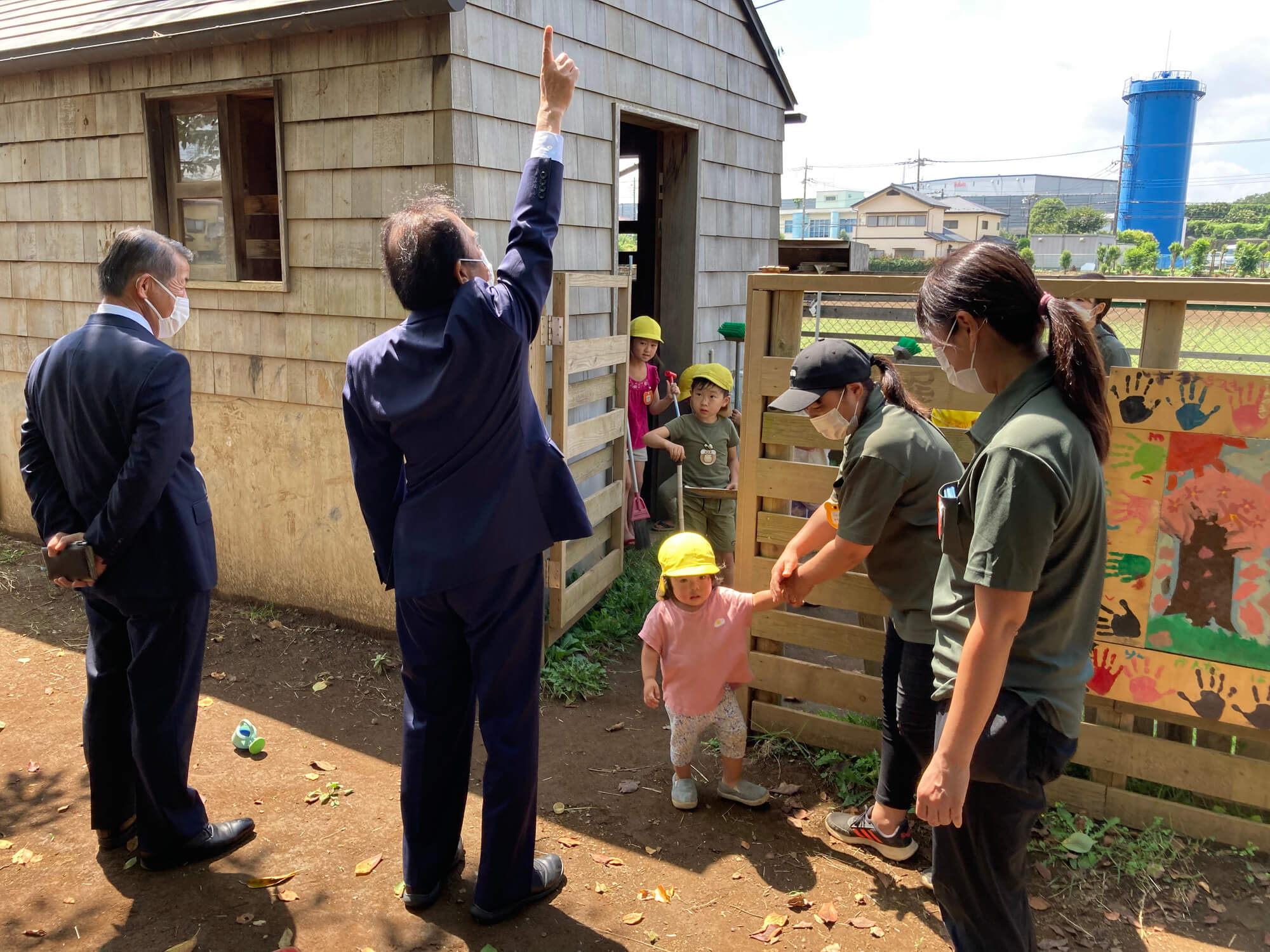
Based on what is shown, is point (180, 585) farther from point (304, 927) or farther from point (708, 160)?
point (708, 160)

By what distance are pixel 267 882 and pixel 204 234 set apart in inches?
180

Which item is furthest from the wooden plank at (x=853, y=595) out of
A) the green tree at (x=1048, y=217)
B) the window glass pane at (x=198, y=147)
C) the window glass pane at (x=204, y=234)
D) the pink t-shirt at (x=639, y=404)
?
the green tree at (x=1048, y=217)

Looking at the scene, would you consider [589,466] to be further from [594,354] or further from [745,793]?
[745,793]

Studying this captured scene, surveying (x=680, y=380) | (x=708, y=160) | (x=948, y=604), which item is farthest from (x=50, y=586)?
(x=948, y=604)

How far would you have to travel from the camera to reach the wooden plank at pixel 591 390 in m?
5.66

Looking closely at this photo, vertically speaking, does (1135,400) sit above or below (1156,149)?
below

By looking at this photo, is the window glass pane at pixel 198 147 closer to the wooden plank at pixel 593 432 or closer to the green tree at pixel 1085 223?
the wooden plank at pixel 593 432

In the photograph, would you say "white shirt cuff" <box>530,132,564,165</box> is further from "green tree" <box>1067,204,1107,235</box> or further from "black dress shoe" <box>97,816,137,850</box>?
"green tree" <box>1067,204,1107,235</box>

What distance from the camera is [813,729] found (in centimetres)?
430

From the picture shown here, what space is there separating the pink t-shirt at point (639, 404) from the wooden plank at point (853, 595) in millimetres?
2858

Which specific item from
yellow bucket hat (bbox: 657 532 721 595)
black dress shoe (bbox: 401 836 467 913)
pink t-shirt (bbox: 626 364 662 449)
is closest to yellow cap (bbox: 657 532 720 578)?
yellow bucket hat (bbox: 657 532 721 595)

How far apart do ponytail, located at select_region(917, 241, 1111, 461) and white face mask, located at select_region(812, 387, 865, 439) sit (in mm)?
1188

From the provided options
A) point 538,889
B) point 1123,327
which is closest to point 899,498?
point 538,889

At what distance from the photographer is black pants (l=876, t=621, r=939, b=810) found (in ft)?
10.7
